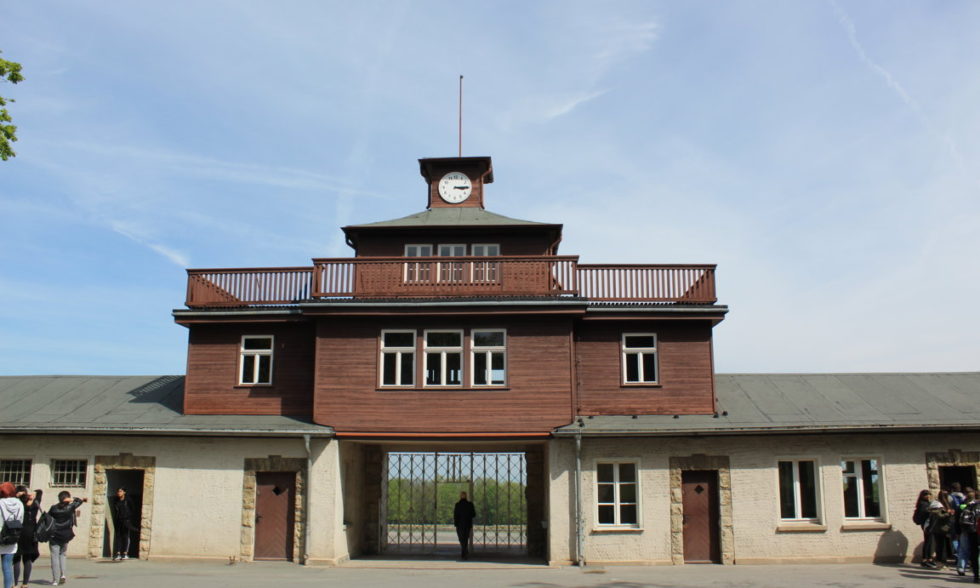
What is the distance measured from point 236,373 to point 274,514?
3.75 metres

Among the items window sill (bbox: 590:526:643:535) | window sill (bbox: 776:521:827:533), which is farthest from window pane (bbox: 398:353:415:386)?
window sill (bbox: 776:521:827:533)

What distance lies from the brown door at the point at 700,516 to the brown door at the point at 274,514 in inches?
356

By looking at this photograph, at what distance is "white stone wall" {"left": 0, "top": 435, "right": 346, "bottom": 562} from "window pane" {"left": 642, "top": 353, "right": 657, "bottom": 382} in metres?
7.70

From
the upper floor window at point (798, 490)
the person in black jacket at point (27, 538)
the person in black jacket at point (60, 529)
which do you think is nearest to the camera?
the person in black jacket at point (27, 538)

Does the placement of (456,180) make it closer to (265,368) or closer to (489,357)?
(489,357)

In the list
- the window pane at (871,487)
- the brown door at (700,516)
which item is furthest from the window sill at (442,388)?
the window pane at (871,487)

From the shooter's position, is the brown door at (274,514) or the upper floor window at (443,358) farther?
the upper floor window at (443,358)

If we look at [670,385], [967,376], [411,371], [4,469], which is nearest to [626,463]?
[670,385]

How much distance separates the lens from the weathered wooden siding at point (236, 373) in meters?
21.1

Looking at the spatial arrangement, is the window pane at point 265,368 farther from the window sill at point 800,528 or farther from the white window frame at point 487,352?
the window sill at point 800,528

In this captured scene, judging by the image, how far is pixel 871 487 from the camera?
19734 millimetres

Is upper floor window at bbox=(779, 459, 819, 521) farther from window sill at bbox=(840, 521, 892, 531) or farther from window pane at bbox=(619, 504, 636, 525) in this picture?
window pane at bbox=(619, 504, 636, 525)

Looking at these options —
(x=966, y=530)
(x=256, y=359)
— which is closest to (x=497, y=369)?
(x=256, y=359)

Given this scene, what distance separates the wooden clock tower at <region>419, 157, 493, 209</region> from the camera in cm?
2577
